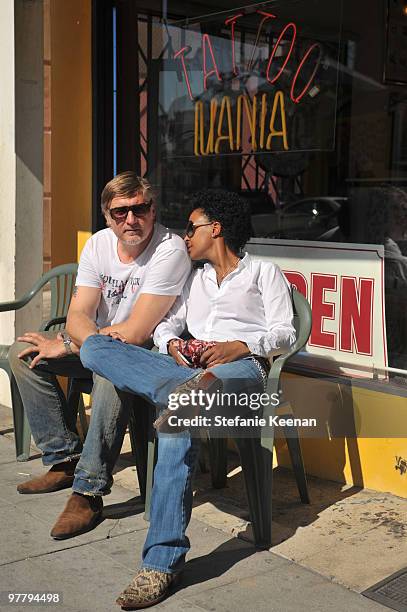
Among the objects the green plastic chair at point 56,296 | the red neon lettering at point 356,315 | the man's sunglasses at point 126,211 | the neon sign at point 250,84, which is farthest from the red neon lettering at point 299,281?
the green plastic chair at point 56,296

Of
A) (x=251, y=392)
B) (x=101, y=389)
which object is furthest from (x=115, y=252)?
(x=251, y=392)

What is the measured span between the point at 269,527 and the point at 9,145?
298 centimetres

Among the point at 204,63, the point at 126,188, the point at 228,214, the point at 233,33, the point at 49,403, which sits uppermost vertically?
the point at 233,33

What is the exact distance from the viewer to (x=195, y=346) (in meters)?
3.51

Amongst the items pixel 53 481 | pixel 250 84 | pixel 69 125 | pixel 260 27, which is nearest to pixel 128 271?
pixel 53 481

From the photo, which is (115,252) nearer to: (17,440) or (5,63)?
(17,440)

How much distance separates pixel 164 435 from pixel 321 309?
1.55 meters

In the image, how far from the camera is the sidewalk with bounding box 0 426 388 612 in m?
2.94

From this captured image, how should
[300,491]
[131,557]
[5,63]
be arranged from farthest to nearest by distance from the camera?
[5,63], [300,491], [131,557]

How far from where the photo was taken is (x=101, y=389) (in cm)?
351

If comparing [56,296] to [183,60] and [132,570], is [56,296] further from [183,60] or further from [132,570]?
[132,570]

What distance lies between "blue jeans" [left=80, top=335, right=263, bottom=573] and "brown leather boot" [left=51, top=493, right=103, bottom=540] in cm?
53

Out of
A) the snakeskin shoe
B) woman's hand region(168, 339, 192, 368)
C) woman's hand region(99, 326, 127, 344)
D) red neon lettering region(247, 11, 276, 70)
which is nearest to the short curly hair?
woman's hand region(168, 339, 192, 368)

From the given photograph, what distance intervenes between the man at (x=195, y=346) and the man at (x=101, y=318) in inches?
4.8
